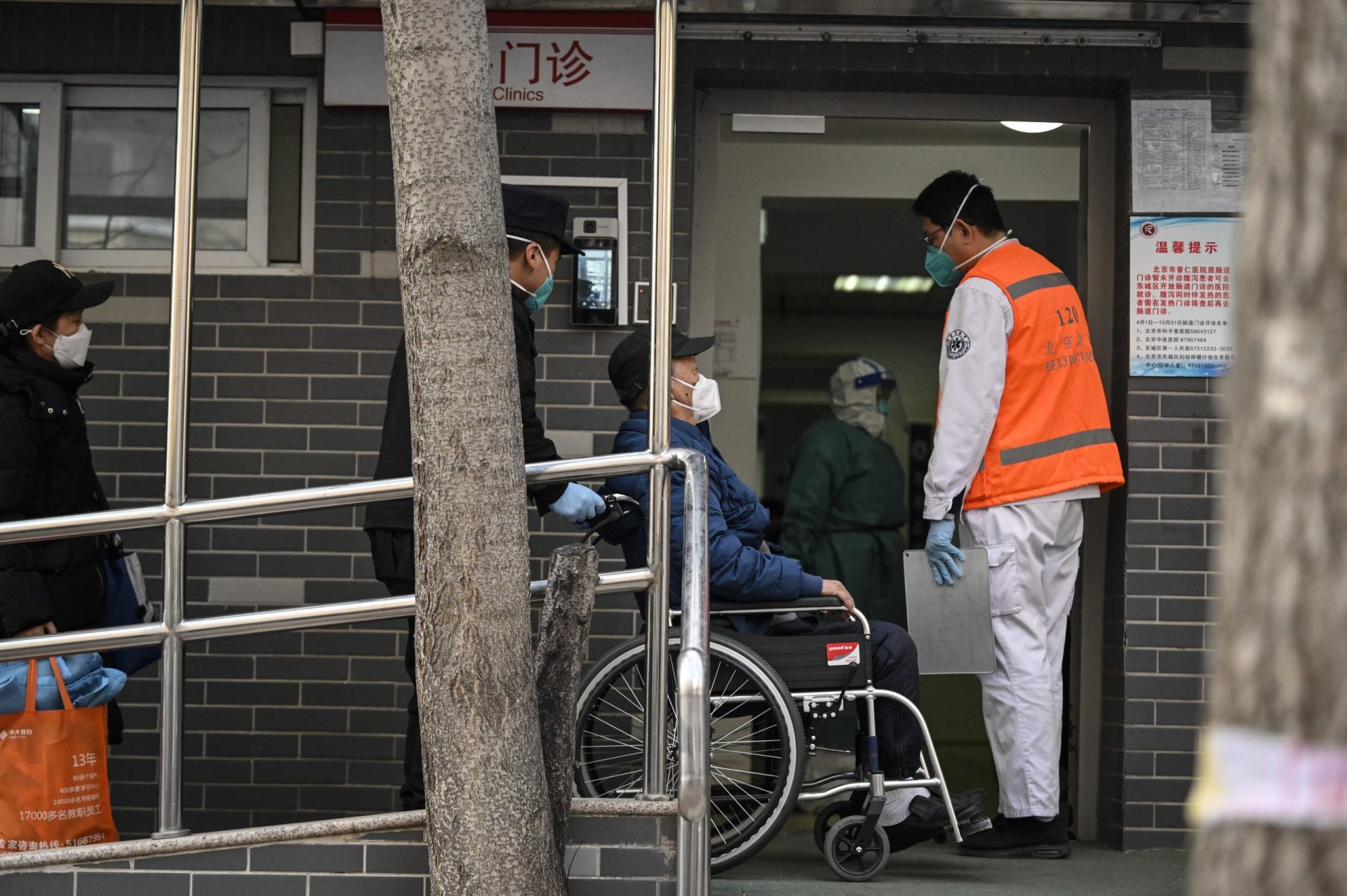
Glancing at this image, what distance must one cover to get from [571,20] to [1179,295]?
226 centimetres

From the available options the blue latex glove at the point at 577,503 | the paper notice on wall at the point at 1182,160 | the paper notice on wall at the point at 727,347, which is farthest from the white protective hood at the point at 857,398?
the blue latex glove at the point at 577,503

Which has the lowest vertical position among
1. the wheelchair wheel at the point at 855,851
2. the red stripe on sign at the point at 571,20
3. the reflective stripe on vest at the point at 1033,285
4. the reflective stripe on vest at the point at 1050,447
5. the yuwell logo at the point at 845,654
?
the wheelchair wheel at the point at 855,851

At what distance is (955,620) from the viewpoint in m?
4.58

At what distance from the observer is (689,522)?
3.55m

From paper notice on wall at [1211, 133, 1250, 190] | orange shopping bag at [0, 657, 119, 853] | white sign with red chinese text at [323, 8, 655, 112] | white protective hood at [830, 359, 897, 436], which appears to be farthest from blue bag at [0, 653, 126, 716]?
paper notice on wall at [1211, 133, 1250, 190]

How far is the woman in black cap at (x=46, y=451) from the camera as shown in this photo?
3949 mm

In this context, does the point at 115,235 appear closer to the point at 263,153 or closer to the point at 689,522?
the point at 263,153

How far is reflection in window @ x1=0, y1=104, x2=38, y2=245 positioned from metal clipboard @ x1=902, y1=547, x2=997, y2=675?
3.31m

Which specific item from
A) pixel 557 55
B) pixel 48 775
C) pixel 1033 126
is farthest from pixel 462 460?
pixel 1033 126

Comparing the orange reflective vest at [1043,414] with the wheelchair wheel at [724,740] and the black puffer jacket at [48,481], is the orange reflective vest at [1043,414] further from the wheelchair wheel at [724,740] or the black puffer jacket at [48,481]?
the black puffer jacket at [48,481]

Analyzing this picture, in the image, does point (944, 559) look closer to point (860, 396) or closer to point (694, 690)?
point (694, 690)

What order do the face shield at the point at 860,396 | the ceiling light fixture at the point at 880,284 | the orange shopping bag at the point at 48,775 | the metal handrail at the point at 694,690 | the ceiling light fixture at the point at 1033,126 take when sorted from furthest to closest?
the ceiling light fixture at the point at 880,284, the face shield at the point at 860,396, the ceiling light fixture at the point at 1033,126, the orange shopping bag at the point at 48,775, the metal handrail at the point at 694,690

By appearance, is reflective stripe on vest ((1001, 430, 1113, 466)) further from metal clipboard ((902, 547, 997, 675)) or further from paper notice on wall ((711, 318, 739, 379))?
paper notice on wall ((711, 318, 739, 379))

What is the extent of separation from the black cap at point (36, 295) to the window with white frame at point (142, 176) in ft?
3.67
